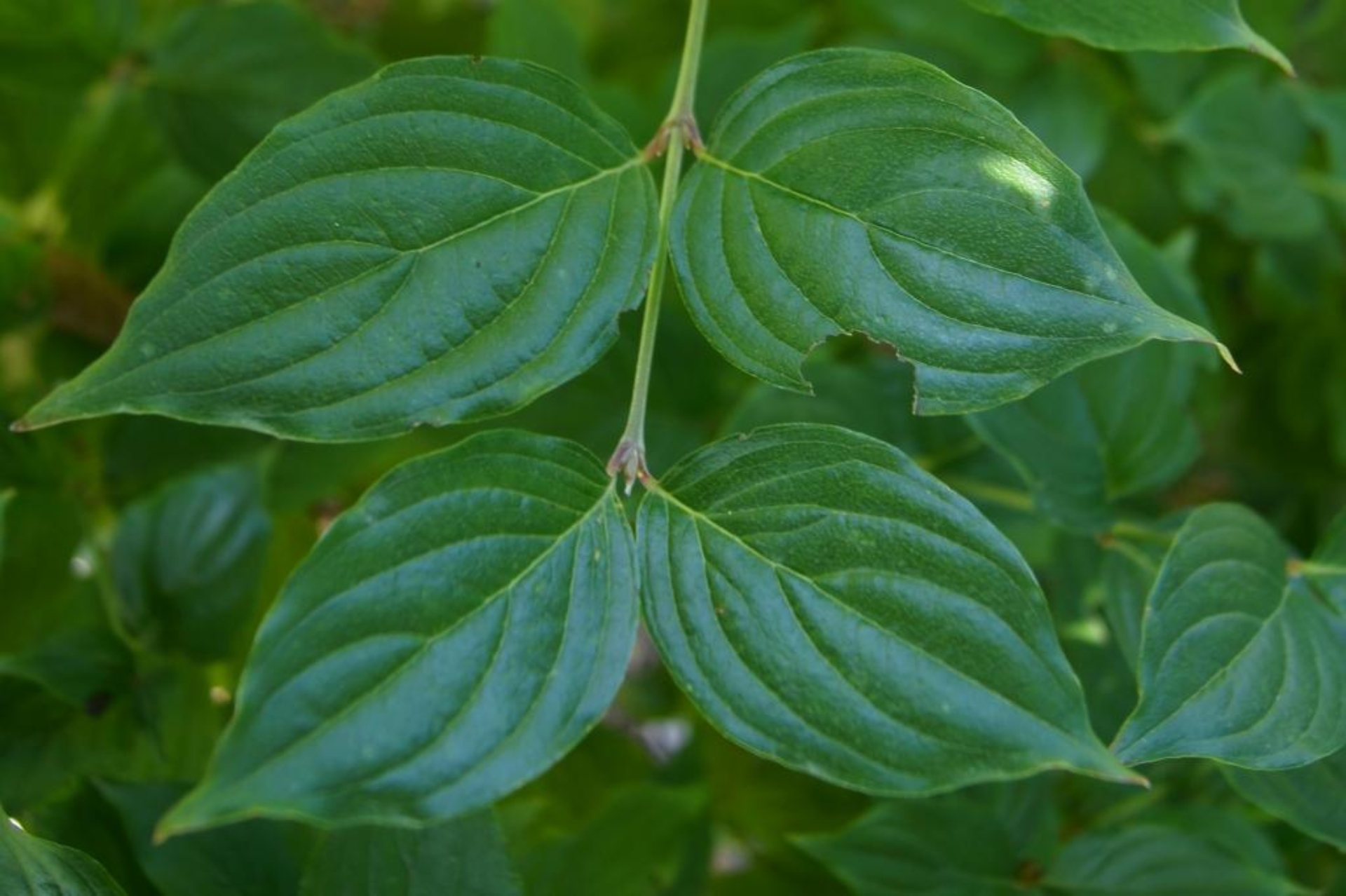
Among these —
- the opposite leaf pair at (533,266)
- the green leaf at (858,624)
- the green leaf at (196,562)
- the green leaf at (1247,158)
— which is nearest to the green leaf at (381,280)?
the opposite leaf pair at (533,266)

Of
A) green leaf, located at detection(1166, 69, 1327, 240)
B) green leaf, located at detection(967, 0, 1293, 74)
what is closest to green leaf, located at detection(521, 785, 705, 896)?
green leaf, located at detection(967, 0, 1293, 74)

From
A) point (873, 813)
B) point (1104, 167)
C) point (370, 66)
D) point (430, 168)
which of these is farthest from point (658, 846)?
point (1104, 167)

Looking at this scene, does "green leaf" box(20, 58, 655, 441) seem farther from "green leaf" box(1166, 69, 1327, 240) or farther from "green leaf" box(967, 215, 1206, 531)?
"green leaf" box(1166, 69, 1327, 240)

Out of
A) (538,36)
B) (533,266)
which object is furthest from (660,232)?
(538,36)

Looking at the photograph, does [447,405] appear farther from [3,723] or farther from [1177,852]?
[1177,852]

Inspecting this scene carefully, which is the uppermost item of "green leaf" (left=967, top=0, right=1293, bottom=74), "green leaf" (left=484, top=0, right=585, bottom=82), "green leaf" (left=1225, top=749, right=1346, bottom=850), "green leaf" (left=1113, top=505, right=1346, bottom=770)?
"green leaf" (left=484, top=0, right=585, bottom=82)

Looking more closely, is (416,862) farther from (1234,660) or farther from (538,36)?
(538,36)
